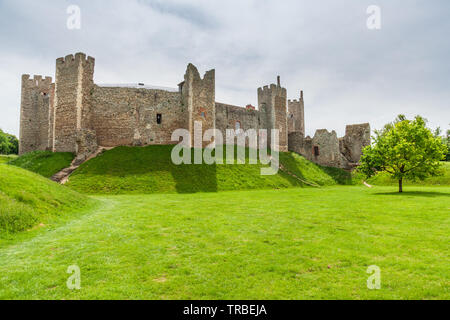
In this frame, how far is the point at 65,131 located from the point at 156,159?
1271 cm

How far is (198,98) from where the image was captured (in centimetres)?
3825

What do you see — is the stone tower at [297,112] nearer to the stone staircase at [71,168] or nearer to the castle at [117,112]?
the castle at [117,112]

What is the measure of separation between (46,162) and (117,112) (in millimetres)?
10748

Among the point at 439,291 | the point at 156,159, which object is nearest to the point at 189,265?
the point at 439,291

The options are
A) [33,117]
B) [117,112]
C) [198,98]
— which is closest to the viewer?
[117,112]

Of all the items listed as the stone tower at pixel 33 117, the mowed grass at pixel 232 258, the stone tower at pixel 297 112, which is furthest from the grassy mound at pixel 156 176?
the stone tower at pixel 297 112

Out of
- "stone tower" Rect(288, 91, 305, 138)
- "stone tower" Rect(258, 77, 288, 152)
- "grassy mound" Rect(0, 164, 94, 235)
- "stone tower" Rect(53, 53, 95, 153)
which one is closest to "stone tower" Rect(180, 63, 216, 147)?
"stone tower" Rect(53, 53, 95, 153)

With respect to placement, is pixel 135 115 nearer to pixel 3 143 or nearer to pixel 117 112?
pixel 117 112

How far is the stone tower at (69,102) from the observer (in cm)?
3409

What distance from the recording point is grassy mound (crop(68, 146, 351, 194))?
26172 millimetres

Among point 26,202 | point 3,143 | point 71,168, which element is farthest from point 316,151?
point 3,143

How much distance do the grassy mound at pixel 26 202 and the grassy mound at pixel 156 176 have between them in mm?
9957

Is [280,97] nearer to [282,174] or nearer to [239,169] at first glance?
[282,174]

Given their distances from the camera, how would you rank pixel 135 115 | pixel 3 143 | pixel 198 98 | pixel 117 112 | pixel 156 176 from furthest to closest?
pixel 3 143, pixel 198 98, pixel 135 115, pixel 117 112, pixel 156 176
